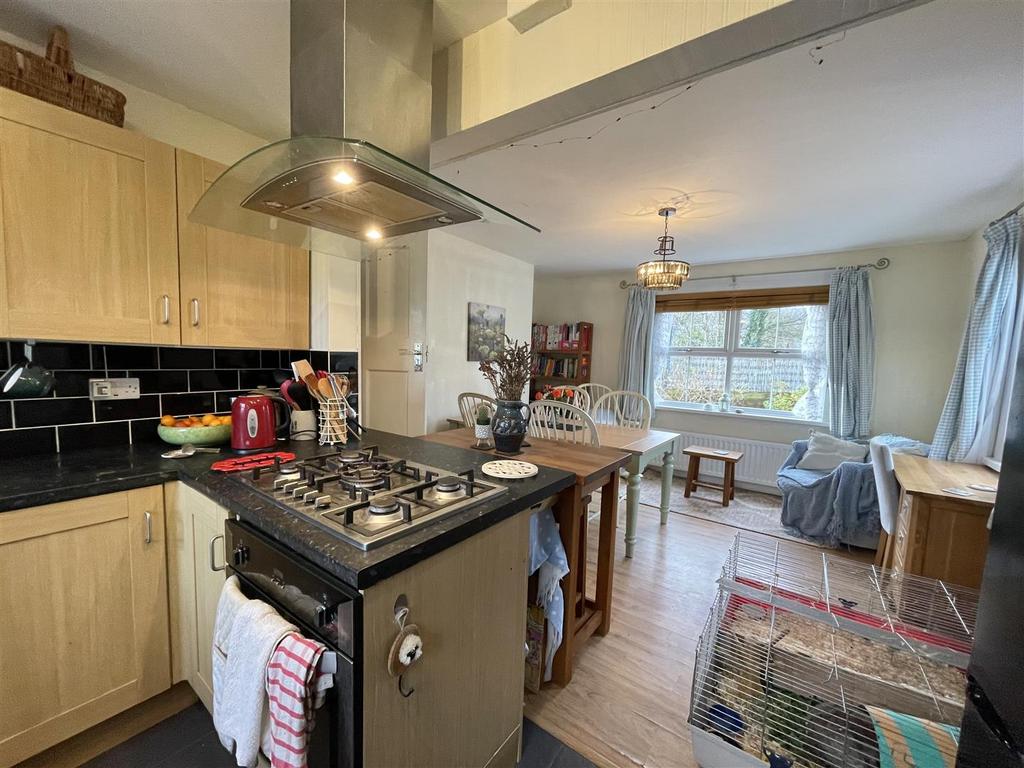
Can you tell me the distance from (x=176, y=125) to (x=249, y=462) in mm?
1502

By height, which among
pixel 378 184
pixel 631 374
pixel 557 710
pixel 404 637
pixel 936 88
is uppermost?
pixel 936 88

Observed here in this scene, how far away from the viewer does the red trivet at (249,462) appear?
4.22 feet

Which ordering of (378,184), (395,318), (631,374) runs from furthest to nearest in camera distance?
(631,374), (395,318), (378,184)

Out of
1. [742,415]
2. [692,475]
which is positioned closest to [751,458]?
[742,415]

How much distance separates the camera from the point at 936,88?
145 centimetres

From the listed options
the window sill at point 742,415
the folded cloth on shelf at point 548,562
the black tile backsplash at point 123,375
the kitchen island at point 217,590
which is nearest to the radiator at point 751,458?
the window sill at point 742,415

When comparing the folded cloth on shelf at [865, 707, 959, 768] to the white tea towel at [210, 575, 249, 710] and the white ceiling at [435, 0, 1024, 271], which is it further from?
the white ceiling at [435, 0, 1024, 271]

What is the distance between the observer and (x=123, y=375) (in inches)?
62.9

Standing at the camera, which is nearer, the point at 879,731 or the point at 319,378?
the point at 879,731

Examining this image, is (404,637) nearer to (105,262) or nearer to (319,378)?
(319,378)

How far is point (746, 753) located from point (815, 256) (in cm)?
417

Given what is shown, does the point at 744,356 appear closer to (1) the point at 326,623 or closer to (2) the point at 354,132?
(2) the point at 354,132

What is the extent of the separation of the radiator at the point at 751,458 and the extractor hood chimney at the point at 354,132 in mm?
3893

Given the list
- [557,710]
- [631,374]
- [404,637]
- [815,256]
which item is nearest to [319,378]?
[404,637]
